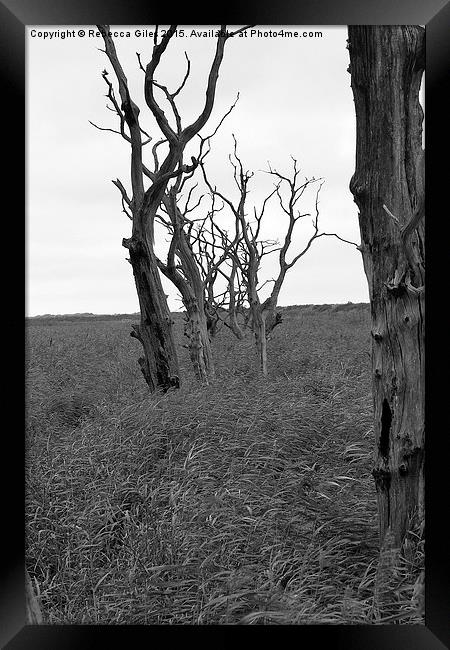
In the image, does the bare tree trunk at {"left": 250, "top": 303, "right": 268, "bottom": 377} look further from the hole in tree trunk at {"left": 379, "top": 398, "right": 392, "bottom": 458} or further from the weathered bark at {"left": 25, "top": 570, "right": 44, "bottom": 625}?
the weathered bark at {"left": 25, "top": 570, "right": 44, "bottom": 625}

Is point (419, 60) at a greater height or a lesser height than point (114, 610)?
greater

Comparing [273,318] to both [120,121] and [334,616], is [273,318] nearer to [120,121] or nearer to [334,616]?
[120,121]

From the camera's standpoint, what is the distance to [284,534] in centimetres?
324

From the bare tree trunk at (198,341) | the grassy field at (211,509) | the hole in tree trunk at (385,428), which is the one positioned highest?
the bare tree trunk at (198,341)

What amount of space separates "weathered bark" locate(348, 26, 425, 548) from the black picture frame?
0.27 meters

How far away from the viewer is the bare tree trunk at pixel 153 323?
6188 mm

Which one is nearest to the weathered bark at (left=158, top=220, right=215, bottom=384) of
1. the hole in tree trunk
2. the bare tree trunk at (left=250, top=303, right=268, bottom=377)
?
the bare tree trunk at (left=250, top=303, right=268, bottom=377)

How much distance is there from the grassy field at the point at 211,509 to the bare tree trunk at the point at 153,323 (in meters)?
0.32

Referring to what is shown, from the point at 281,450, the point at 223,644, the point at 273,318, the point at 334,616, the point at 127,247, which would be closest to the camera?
the point at 223,644

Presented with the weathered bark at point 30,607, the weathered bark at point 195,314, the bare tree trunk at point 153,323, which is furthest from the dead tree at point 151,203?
the weathered bark at point 30,607
